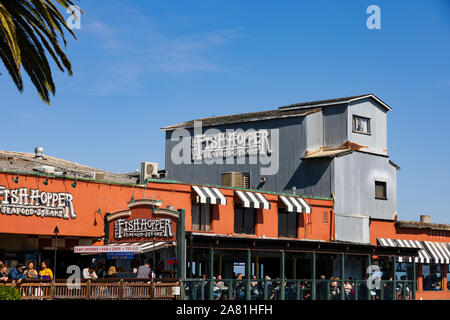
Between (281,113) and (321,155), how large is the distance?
4.34 metres

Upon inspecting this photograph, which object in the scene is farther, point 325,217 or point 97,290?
point 325,217

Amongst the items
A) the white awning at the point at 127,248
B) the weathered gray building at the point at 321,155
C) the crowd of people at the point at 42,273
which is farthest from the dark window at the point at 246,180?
the crowd of people at the point at 42,273

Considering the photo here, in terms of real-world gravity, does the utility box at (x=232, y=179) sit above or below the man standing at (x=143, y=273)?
above

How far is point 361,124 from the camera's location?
45.6 m

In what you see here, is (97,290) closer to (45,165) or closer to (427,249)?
(45,165)

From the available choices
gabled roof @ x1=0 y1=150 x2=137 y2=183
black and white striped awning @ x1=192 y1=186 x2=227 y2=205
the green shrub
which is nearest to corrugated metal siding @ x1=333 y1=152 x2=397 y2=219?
black and white striped awning @ x1=192 y1=186 x2=227 y2=205

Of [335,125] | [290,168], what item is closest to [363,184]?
[335,125]

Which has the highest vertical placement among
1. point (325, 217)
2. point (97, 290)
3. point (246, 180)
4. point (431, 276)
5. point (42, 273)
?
point (246, 180)

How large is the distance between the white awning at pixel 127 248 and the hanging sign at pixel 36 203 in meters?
1.76

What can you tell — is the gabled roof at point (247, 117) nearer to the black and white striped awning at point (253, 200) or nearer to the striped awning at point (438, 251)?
the black and white striped awning at point (253, 200)

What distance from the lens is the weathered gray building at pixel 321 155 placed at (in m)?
43.3

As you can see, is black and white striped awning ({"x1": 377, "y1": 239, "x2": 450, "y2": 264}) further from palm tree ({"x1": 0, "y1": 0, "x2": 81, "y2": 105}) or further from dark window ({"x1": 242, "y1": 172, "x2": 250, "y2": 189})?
palm tree ({"x1": 0, "y1": 0, "x2": 81, "y2": 105})

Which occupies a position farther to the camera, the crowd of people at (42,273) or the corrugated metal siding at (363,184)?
the corrugated metal siding at (363,184)
